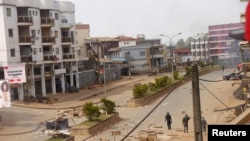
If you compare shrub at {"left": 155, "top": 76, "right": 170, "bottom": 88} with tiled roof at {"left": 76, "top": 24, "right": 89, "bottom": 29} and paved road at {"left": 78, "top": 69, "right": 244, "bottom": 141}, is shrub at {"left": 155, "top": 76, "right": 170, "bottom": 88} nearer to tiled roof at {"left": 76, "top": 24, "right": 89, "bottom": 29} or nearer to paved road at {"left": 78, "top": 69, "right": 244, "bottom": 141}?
paved road at {"left": 78, "top": 69, "right": 244, "bottom": 141}

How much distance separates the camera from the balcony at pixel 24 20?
144ft

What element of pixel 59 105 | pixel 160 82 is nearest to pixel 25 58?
pixel 59 105

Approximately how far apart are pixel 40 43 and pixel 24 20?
4.40 meters

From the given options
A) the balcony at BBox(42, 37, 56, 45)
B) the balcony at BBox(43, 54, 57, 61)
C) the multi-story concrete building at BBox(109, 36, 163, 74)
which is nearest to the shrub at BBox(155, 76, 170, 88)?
the balcony at BBox(43, 54, 57, 61)

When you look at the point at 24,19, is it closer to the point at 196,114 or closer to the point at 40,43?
the point at 40,43

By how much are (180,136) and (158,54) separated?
65.7m

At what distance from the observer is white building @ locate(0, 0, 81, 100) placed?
4228cm

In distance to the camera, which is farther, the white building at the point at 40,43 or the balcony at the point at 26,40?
the balcony at the point at 26,40

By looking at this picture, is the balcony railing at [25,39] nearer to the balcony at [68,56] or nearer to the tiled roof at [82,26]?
the balcony at [68,56]

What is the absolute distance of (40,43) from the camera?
158ft

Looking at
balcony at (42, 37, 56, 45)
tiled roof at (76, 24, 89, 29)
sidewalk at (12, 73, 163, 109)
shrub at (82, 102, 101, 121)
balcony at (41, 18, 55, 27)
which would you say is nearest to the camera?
Answer: shrub at (82, 102, 101, 121)

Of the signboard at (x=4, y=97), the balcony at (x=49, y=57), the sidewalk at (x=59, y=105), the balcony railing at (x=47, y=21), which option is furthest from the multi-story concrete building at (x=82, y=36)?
the signboard at (x=4, y=97)

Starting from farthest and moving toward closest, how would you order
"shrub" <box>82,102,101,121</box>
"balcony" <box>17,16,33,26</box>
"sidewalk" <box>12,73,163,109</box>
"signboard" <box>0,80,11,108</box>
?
"balcony" <box>17,16,33,26</box>, "sidewalk" <box>12,73,163,109</box>, "signboard" <box>0,80,11,108</box>, "shrub" <box>82,102,101,121</box>

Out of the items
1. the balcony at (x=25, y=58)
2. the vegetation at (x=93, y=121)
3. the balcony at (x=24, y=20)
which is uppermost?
the balcony at (x=24, y=20)
